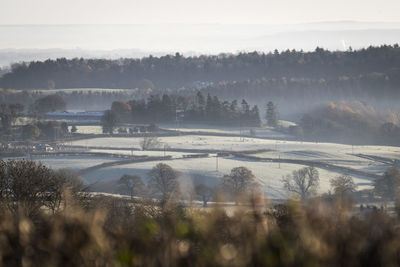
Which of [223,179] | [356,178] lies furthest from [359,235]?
[356,178]

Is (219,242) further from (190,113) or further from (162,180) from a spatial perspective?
(190,113)

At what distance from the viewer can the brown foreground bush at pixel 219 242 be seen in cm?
756

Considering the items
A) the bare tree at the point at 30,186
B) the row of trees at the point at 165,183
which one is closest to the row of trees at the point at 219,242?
the bare tree at the point at 30,186

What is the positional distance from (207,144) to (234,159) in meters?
11.5

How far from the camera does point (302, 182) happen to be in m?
40.4

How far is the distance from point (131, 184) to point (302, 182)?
29.2ft

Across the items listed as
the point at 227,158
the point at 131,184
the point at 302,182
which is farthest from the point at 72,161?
the point at 302,182

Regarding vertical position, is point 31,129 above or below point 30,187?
below

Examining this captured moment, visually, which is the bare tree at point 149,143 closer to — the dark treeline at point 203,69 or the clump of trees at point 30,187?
the clump of trees at point 30,187

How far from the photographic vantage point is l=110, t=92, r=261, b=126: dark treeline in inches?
3465

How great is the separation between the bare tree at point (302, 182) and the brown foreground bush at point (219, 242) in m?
29.4

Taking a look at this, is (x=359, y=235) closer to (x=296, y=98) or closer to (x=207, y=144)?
(x=207, y=144)

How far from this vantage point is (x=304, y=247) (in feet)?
24.7

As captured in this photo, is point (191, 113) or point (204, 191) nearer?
point (204, 191)
